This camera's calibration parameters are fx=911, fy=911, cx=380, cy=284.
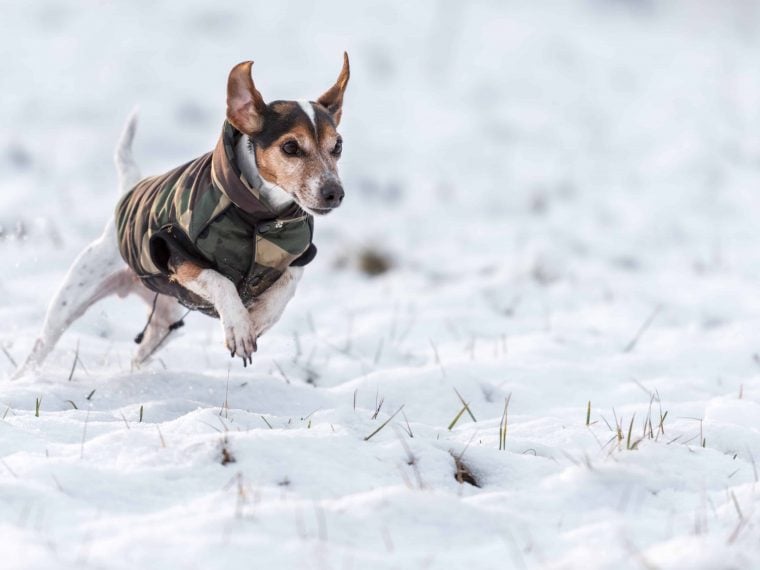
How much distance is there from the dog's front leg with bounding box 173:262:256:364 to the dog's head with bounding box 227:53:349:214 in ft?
1.47

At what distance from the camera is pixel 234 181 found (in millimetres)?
3463

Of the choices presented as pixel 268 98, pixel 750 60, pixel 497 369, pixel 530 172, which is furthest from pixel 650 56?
pixel 497 369

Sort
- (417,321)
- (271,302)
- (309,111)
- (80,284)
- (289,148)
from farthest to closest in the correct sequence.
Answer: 1. (417,321)
2. (80,284)
3. (271,302)
4. (309,111)
5. (289,148)

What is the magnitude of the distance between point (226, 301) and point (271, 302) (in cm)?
34

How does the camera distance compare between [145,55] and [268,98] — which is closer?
[268,98]

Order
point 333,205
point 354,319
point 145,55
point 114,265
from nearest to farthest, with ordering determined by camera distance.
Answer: point 333,205, point 114,265, point 354,319, point 145,55

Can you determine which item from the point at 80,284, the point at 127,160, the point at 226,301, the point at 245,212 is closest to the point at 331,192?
the point at 245,212

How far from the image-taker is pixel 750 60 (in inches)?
699

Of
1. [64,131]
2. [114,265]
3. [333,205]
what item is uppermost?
[333,205]

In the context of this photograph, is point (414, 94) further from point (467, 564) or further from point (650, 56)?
point (467, 564)

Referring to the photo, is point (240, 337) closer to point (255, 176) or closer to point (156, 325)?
point (255, 176)

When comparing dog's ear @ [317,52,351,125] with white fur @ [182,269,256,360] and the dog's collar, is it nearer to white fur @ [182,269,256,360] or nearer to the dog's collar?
the dog's collar

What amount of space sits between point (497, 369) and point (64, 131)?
27.9 feet

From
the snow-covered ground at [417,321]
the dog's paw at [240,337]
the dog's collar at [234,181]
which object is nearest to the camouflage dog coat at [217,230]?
the dog's collar at [234,181]
